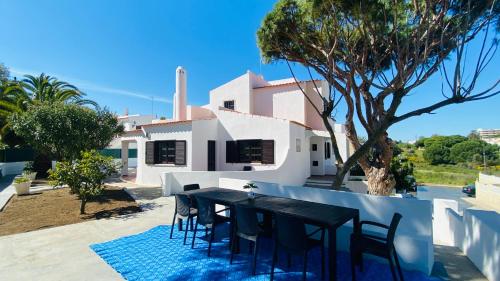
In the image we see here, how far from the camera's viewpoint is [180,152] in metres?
14.7

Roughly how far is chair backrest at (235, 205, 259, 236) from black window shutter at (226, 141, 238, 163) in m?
10.4

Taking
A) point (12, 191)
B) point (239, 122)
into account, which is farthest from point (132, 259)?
point (12, 191)

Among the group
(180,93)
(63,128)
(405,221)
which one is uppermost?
(180,93)

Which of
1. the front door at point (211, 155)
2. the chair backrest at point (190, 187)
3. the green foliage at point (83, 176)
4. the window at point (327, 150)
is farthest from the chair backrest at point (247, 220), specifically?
the window at point (327, 150)

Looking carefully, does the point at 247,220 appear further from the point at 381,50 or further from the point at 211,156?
the point at 211,156

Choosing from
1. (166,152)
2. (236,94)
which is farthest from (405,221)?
(236,94)

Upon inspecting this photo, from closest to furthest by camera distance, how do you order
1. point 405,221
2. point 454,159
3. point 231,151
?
point 405,221 < point 231,151 < point 454,159

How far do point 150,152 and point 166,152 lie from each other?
1348 mm

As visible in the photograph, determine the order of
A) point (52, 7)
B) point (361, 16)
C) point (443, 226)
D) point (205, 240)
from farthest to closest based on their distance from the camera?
point (52, 7)
point (361, 16)
point (443, 226)
point (205, 240)

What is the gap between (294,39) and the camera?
10.1 metres

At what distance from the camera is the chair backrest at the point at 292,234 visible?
4.06 metres

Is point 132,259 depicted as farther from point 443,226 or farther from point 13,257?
point 443,226

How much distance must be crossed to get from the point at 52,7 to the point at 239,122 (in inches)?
428

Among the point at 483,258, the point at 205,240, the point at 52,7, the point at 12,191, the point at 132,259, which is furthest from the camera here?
the point at 12,191
